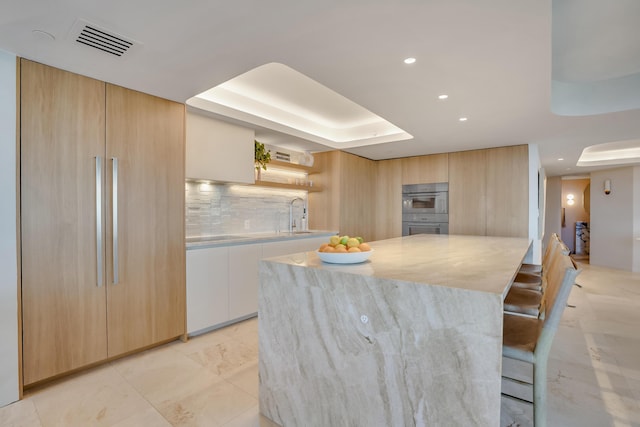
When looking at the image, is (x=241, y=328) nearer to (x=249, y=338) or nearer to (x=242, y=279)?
(x=249, y=338)

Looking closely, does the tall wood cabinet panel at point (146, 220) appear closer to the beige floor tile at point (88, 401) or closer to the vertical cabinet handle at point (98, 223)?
the vertical cabinet handle at point (98, 223)

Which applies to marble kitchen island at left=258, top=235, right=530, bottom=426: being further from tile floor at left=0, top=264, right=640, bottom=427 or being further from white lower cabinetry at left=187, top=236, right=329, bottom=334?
white lower cabinetry at left=187, top=236, right=329, bottom=334

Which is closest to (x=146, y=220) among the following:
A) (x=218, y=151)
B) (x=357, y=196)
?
Result: (x=218, y=151)

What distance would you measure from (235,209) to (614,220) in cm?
790

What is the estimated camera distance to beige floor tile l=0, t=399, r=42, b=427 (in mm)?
1710

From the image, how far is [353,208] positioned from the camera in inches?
201

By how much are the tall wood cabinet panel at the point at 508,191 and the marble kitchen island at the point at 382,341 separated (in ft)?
10.2

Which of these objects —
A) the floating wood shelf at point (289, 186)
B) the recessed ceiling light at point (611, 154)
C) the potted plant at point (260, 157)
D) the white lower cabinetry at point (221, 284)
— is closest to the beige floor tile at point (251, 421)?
the white lower cabinetry at point (221, 284)

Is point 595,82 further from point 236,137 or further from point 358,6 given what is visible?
point 236,137

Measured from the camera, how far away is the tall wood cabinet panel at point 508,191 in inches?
170

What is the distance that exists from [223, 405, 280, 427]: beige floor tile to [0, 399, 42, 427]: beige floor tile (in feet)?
3.56

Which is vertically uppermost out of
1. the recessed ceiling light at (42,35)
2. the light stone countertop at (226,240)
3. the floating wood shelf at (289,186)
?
the recessed ceiling light at (42,35)

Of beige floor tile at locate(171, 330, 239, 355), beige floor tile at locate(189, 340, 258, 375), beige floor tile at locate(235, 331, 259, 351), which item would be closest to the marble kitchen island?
beige floor tile at locate(189, 340, 258, 375)

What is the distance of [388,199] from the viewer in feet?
18.4
